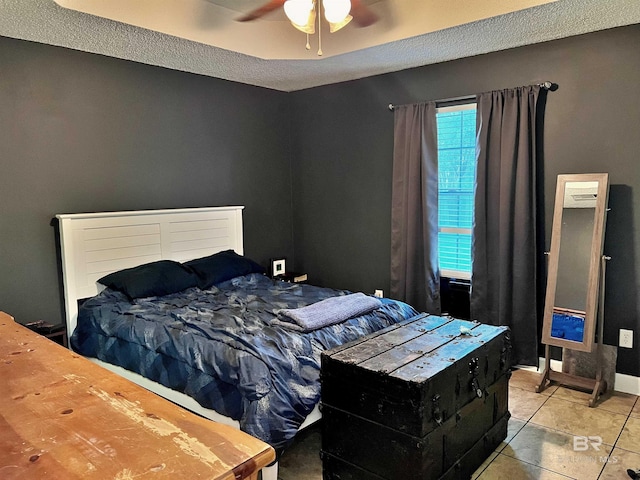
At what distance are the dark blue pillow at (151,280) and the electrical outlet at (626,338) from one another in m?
3.18

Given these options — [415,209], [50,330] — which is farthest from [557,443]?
[50,330]

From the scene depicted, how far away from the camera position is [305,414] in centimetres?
227

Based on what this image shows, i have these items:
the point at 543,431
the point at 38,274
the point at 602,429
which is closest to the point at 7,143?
the point at 38,274

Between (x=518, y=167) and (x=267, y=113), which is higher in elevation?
(x=267, y=113)

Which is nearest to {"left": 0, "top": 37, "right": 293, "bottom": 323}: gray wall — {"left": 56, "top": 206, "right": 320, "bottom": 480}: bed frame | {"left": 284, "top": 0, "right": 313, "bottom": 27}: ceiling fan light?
{"left": 56, "top": 206, "right": 320, "bottom": 480}: bed frame

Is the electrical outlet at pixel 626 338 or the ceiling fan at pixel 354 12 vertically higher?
the ceiling fan at pixel 354 12

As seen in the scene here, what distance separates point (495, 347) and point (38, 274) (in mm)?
3127

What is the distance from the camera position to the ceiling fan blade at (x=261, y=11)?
3.52 metres

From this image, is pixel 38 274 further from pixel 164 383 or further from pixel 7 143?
pixel 164 383

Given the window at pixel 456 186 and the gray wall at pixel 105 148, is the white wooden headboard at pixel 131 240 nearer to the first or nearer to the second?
the gray wall at pixel 105 148

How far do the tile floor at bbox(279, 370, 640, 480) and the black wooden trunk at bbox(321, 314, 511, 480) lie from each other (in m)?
0.17

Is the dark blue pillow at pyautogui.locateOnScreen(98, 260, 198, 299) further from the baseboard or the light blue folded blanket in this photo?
the baseboard

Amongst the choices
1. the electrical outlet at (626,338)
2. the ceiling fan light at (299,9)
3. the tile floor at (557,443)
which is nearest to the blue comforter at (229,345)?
the tile floor at (557,443)

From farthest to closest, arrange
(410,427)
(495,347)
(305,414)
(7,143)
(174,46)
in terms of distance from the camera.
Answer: (174,46) → (7,143) → (495,347) → (305,414) → (410,427)
